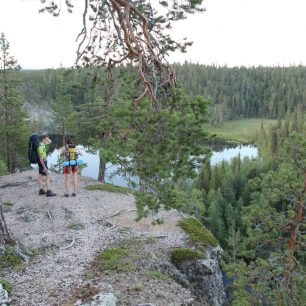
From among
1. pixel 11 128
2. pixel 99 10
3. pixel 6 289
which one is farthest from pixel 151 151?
pixel 11 128

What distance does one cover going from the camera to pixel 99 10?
892cm

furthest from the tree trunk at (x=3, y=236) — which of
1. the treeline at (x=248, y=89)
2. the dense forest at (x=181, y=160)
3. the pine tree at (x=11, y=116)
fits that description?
the treeline at (x=248, y=89)

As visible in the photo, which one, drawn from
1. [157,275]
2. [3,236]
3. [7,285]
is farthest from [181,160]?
[3,236]

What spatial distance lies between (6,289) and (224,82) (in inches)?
6125

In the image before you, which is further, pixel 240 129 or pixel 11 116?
pixel 240 129

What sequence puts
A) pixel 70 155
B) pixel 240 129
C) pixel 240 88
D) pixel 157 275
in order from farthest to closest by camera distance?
pixel 240 88, pixel 240 129, pixel 70 155, pixel 157 275

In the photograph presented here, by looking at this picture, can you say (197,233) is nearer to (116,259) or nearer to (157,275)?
(157,275)

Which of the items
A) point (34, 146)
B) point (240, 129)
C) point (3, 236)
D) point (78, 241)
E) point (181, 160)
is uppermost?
point (181, 160)

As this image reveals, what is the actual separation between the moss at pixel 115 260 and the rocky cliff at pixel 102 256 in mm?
26

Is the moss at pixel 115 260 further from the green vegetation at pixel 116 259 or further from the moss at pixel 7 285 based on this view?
the moss at pixel 7 285

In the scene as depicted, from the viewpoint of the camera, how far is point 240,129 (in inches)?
5221

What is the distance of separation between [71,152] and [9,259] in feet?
17.9

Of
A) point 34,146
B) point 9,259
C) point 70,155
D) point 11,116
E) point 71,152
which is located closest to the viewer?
point 9,259

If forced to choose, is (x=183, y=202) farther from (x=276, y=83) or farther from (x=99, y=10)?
(x=276, y=83)
